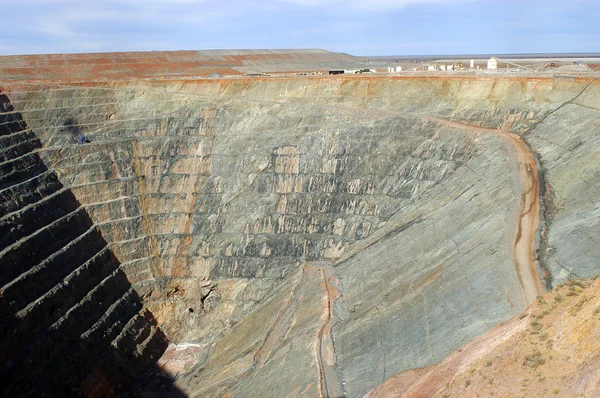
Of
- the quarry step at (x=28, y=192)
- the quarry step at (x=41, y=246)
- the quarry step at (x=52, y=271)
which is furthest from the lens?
the quarry step at (x=28, y=192)

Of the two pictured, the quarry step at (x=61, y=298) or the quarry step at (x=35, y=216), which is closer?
the quarry step at (x=61, y=298)

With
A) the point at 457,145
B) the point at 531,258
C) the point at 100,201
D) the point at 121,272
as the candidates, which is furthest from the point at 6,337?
the point at 457,145

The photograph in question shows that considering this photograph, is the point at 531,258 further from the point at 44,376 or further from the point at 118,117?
the point at 118,117

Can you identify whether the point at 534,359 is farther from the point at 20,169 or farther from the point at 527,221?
the point at 20,169

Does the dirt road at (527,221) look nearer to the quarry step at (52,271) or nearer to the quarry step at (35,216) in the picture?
the quarry step at (52,271)

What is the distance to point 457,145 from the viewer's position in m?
34.7

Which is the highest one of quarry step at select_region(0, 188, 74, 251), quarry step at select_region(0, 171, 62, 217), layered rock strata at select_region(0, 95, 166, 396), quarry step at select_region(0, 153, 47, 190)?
quarry step at select_region(0, 153, 47, 190)

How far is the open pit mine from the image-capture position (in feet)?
71.5

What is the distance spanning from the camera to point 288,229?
38.2m

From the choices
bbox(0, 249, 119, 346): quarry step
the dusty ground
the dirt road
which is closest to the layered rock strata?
bbox(0, 249, 119, 346): quarry step

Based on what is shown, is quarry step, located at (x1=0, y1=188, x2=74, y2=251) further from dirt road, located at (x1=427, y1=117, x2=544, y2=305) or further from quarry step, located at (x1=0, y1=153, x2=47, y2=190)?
dirt road, located at (x1=427, y1=117, x2=544, y2=305)

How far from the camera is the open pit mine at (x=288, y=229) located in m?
21.8

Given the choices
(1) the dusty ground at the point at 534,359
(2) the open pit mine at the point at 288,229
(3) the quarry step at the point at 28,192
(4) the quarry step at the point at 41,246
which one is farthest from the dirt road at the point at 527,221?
(3) the quarry step at the point at 28,192

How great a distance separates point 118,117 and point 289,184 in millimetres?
17535
